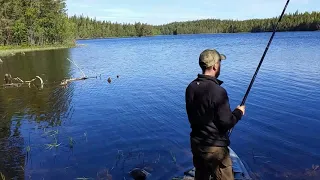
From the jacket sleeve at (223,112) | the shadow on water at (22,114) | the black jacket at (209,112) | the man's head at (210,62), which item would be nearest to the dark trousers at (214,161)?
the black jacket at (209,112)

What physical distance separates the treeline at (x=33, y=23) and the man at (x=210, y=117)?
259 feet

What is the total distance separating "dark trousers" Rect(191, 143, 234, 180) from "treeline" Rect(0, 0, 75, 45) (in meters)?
78.9

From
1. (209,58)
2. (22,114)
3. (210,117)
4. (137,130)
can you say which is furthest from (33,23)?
(210,117)

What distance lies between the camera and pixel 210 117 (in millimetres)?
5266

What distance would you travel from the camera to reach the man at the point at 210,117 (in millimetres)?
5129

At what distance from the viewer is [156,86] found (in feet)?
87.5

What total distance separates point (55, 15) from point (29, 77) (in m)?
68.5

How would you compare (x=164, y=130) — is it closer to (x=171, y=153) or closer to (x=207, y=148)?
(x=171, y=153)

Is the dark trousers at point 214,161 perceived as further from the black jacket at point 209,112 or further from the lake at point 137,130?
the lake at point 137,130

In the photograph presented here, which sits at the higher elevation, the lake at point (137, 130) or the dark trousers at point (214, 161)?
the dark trousers at point (214, 161)

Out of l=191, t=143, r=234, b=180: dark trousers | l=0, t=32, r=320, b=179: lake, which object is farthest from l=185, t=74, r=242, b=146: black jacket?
l=0, t=32, r=320, b=179: lake

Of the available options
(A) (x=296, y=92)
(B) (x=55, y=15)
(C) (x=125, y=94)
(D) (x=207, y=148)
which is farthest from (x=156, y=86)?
(B) (x=55, y=15)

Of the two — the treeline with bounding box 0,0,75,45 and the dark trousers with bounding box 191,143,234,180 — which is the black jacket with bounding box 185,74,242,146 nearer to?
the dark trousers with bounding box 191,143,234,180

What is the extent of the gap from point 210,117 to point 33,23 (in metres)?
94.4
